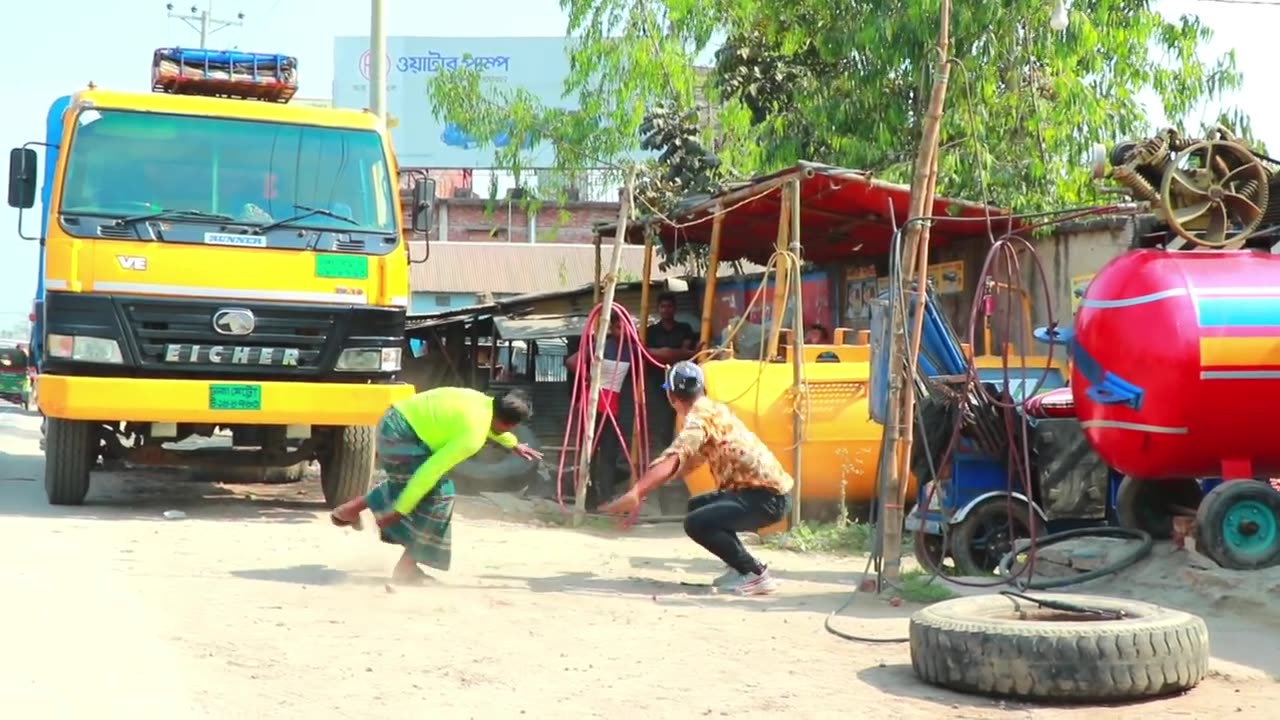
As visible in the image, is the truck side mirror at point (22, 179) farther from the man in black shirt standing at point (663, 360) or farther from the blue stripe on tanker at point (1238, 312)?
the blue stripe on tanker at point (1238, 312)

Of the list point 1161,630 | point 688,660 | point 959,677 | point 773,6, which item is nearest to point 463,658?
point 688,660

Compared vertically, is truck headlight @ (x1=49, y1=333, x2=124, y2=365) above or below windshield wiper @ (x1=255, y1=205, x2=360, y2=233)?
below

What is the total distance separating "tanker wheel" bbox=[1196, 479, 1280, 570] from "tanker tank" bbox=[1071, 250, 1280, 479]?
17cm

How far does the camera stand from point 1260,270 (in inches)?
311

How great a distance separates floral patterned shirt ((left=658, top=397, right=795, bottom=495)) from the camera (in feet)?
26.8

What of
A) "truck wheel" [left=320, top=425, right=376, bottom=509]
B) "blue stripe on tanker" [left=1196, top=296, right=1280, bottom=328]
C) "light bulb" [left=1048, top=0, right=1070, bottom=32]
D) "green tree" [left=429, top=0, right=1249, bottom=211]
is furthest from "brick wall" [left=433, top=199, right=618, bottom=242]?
"blue stripe on tanker" [left=1196, top=296, right=1280, bottom=328]

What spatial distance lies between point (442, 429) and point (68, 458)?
435 cm

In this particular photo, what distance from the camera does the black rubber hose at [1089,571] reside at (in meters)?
7.96

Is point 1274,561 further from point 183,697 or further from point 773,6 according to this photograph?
point 773,6

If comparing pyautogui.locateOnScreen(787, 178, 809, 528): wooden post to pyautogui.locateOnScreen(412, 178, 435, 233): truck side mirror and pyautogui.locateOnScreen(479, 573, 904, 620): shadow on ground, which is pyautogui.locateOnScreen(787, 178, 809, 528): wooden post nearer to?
pyautogui.locateOnScreen(479, 573, 904, 620): shadow on ground

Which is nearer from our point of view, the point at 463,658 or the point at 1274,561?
the point at 463,658

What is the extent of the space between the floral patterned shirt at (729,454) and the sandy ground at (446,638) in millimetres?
653

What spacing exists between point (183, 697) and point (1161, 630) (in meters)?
3.67

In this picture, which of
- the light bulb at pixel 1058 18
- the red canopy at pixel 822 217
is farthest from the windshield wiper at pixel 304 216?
the light bulb at pixel 1058 18
